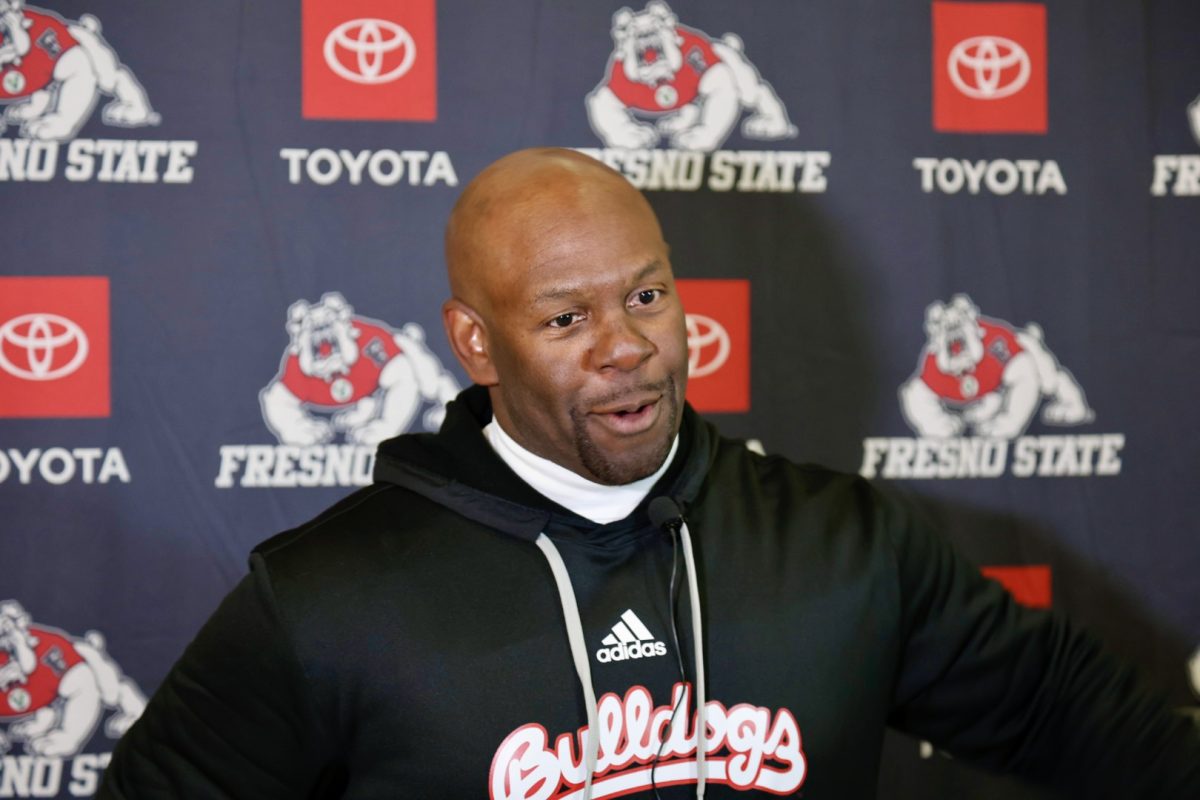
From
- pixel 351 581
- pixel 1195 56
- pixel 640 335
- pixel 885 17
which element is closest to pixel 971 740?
pixel 640 335

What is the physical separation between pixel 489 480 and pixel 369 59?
0.82 metres

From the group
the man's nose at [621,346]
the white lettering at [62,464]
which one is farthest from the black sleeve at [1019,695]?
the white lettering at [62,464]

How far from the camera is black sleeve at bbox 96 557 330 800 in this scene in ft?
3.78

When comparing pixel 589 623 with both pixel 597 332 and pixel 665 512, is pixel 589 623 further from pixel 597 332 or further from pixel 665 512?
pixel 597 332

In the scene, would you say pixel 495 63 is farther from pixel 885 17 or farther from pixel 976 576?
pixel 976 576

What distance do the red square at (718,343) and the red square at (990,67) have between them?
1.49 feet

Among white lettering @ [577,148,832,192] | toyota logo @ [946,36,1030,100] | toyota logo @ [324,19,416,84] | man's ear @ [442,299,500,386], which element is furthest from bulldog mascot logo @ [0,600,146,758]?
toyota logo @ [946,36,1030,100]

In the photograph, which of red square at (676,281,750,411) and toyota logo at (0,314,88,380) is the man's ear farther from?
toyota logo at (0,314,88,380)

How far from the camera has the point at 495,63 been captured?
1.80 m

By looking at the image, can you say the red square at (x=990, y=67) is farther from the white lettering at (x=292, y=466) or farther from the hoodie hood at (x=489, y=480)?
the white lettering at (x=292, y=466)

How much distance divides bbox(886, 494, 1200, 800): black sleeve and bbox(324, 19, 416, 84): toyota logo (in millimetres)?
1006

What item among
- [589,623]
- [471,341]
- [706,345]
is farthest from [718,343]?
[589,623]

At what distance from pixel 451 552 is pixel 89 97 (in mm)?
974

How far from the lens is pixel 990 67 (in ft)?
6.31
